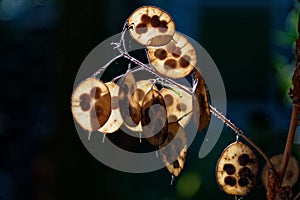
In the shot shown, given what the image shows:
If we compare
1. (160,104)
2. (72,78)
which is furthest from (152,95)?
(72,78)

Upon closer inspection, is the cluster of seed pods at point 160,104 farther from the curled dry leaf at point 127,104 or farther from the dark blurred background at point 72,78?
the dark blurred background at point 72,78

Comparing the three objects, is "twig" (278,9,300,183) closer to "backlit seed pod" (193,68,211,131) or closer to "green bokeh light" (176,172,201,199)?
"backlit seed pod" (193,68,211,131)

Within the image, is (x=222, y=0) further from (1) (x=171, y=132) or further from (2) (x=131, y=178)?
(1) (x=171, y=132)

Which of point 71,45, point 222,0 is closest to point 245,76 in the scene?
point 222,0

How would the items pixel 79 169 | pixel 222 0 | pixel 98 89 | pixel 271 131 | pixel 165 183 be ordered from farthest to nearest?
pixel 222 0 → pixel 165 183 → pixel 79 169 → pixel 271 131 → pixel 98 89

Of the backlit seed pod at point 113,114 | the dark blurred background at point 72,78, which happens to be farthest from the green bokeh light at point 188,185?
the backlit seed pod at point 113,114

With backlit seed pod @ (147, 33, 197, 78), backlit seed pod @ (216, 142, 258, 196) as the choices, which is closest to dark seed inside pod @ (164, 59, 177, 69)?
backlit seed pod @ (147, 33, 197, 78)

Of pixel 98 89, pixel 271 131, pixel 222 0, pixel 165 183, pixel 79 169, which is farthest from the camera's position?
pixel 222 0
